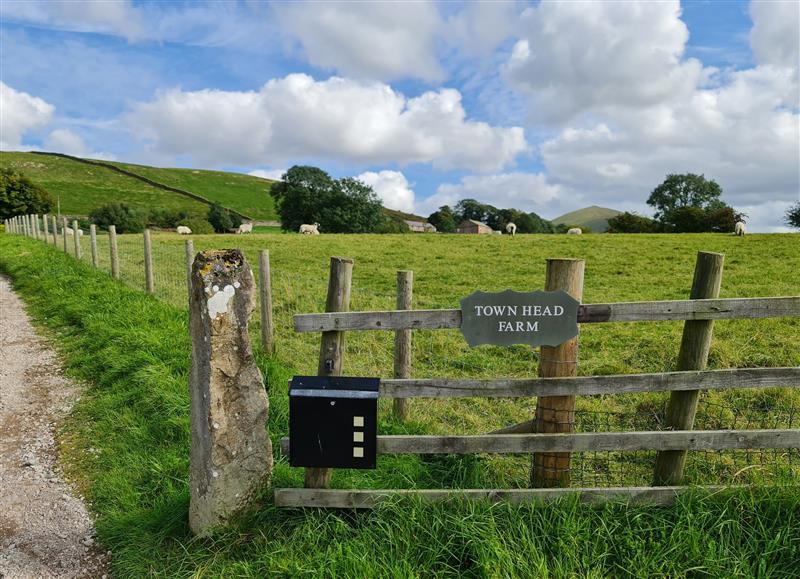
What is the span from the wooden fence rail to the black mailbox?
1.36 ft

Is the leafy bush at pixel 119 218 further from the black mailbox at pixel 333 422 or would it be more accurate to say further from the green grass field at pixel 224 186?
the black mailbox at pixel 333 422

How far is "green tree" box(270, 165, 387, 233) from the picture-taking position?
76.9 m

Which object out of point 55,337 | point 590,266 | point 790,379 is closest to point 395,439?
point 790,379

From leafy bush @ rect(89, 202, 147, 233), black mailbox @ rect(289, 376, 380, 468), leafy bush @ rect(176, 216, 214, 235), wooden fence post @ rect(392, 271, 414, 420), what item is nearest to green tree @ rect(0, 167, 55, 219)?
leafy bush @ rect(89, 202, 147, 233)

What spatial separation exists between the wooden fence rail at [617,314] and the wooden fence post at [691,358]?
0.19 m

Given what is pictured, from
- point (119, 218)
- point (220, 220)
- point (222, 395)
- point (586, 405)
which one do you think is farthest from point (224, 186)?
point (222, 395)

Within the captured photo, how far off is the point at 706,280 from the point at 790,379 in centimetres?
94

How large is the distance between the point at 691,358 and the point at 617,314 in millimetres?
923

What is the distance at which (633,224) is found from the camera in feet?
220

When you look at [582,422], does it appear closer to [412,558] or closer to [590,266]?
[412,558]

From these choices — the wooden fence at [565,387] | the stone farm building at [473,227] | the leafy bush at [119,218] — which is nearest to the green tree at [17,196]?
the leafy bush at [119,218]

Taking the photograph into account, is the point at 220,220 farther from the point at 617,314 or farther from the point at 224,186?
the point at 617,314

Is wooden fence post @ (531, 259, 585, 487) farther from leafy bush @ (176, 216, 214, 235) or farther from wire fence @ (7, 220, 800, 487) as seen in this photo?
leafy bush @ (176, 216, 214, 235)

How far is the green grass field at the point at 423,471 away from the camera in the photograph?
3.30 metres
